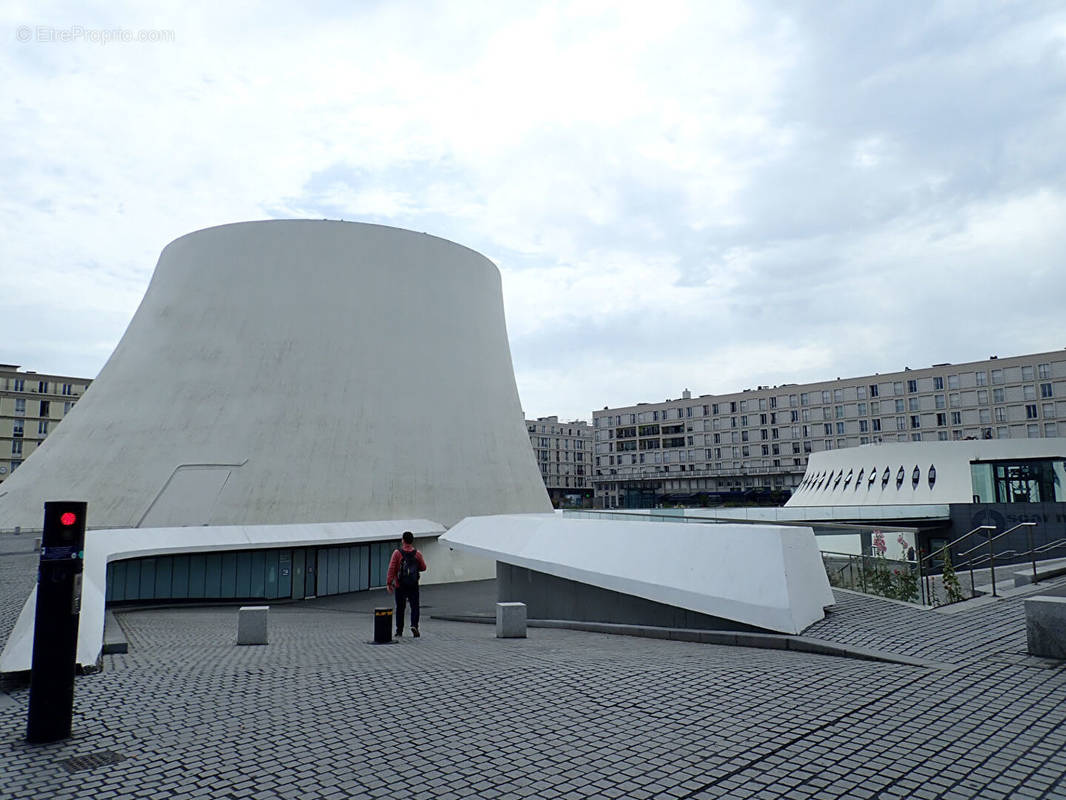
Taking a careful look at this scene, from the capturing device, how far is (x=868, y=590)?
1092cm

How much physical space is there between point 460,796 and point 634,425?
82.1 metres

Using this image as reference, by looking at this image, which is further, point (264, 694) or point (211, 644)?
point (211, 644)

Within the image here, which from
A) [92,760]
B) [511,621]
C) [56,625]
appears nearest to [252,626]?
[511,621]

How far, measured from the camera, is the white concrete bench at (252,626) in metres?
9.84

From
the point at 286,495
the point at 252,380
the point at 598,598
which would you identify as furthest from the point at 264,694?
the point at 252,380

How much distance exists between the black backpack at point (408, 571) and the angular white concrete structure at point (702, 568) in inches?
113

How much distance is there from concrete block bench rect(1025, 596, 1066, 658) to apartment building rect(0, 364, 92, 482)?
6598cm

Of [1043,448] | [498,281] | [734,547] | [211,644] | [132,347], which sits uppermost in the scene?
[498,281]

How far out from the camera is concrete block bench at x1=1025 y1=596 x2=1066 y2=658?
666 cm

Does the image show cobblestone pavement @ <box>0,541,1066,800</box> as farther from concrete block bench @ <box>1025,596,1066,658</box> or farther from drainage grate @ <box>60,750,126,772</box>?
concrete block bench @ <box>1025,596,1066,658</box>

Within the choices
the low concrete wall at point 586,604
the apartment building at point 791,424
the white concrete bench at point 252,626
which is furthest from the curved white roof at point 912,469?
the white concrete bench at point 252,626

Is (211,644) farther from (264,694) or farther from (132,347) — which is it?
(132,347)

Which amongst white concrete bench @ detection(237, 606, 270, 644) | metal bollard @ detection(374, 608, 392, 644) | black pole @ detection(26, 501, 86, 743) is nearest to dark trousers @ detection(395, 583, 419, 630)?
metal bollard @ detection(374, 608, 392, 644)

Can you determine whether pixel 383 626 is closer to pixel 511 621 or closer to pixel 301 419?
pixel 511 621
